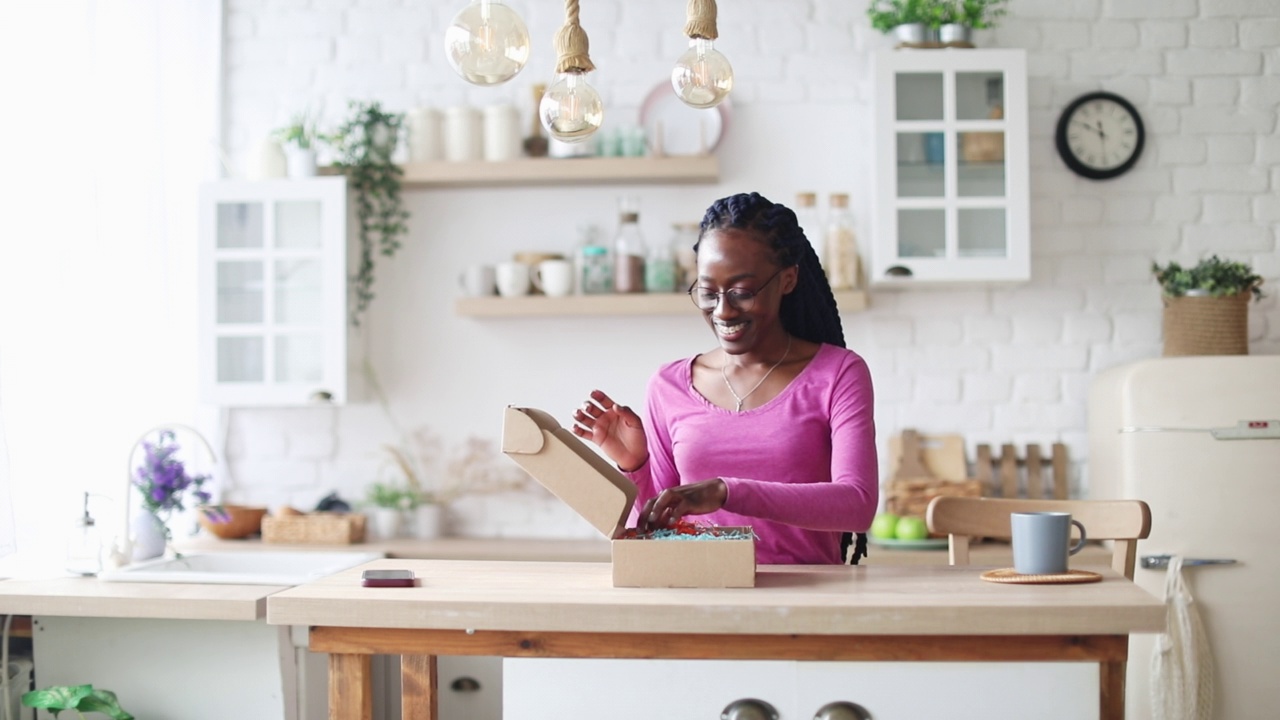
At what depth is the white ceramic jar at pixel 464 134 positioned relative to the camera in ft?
12.9

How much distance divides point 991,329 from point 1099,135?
0.72 meters

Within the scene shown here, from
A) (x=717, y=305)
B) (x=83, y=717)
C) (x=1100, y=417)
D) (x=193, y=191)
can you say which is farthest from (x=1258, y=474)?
(x=193, y=191)

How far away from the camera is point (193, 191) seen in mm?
3977

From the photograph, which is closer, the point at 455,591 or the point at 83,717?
the point at 455,591

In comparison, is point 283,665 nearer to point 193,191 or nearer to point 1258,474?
point 193,191

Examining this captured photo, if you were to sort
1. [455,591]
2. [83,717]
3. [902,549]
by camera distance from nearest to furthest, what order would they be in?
[455,591], [83,717], [902,549]

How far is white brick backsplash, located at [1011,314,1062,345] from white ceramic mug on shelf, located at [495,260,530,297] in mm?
1618

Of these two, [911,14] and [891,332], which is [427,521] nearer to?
[891,332]

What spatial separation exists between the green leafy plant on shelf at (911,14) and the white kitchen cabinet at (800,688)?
8.83 feet

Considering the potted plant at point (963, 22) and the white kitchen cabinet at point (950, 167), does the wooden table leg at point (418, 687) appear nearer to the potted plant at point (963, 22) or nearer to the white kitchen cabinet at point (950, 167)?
the white kitchen cabinet at point (950, 167)

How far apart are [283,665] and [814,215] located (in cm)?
221

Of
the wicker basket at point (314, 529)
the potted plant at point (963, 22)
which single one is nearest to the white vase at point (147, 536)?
the wicker basket at point (314, 529)

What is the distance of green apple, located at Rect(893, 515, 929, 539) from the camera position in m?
3.60

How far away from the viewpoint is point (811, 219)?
392 cm
